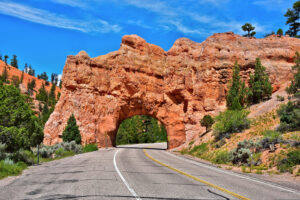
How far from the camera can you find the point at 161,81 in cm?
4578

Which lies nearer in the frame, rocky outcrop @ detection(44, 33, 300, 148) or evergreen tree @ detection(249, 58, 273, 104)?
evergreen tree @ detection(249, 58, 273, 104)

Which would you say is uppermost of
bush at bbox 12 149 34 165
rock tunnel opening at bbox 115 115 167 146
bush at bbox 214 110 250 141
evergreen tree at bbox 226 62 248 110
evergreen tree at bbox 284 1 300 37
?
evergreen tree at bbox 284 1 300 37

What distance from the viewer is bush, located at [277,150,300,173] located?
13.9 meters

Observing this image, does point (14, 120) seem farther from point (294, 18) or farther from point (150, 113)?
point (294, 18)

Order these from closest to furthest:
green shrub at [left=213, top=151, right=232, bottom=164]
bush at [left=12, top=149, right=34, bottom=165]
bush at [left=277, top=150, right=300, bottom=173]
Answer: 1. bush at [left=277, top=150, right=300, bottom=173]
2. bush at [left=12, top=149, right=34, bottom=165]
3. green shrub at [left=213, top=151, right=232, bottom=164]

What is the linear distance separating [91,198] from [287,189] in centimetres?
729

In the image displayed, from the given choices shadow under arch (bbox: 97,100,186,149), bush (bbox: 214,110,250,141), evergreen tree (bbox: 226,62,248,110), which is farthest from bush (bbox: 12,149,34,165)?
evergreen tree (bbox: 226,62,248,110)

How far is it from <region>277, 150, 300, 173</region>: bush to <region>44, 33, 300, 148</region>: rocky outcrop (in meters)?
26.5

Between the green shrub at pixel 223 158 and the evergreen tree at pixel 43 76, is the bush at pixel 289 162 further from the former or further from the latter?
the evergreen tree at pixel 43 76

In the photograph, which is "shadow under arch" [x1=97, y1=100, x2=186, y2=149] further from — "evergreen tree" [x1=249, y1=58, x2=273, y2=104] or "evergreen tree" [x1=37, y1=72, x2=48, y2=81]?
"evergreen tree" [x1=37, y1=72, x2=48, y2=81]

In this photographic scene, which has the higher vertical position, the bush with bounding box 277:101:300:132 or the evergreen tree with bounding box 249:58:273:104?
the evergreen tree with bounding box 249:58:273:104

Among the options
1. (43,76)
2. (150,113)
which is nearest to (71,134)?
(150,113)

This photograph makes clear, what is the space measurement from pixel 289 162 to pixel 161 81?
3282 cm

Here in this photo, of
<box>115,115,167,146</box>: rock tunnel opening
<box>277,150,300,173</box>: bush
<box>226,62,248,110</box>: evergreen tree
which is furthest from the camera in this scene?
<box>115,115,167,146</box>: rock tunnel opening
